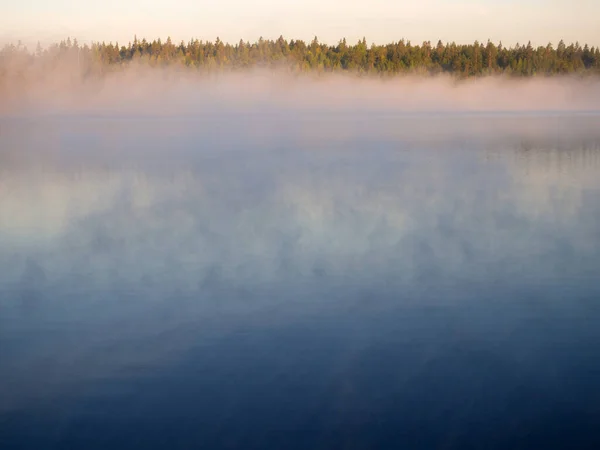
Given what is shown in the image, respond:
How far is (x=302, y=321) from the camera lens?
29.4 ft

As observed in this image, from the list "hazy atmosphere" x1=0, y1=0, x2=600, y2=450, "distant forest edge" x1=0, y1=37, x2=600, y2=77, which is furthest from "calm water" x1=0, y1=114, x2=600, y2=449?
"distant forest edge" x1=0, y1=37, x2=600, y2=77

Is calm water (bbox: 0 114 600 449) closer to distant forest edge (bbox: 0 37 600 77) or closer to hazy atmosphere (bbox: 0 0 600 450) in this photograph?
hazy atmosphere (bbox: 0 0 600 450)

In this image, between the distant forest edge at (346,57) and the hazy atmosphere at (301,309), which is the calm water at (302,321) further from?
the distant forest edge at (346,57)

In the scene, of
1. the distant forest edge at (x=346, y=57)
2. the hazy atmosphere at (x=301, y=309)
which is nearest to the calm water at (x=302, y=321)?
the hazy atmosphere at (x=301, y=309)

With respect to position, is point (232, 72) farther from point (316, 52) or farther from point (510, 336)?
point (510, 336)

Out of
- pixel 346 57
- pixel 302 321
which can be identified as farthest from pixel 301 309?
pixel 346 57

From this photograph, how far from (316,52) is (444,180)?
151m

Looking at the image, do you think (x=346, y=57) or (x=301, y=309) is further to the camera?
(x=346, y=57)

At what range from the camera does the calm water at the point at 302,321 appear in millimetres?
6383

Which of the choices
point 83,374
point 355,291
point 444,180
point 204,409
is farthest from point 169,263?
point 444,180

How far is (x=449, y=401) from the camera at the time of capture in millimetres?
6715

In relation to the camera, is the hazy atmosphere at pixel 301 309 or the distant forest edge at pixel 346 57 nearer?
the hazy atmosphere at pixel 301 309

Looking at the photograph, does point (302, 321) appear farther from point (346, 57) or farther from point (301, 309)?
point (346, 57)

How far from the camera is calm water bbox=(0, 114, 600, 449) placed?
251 inches
